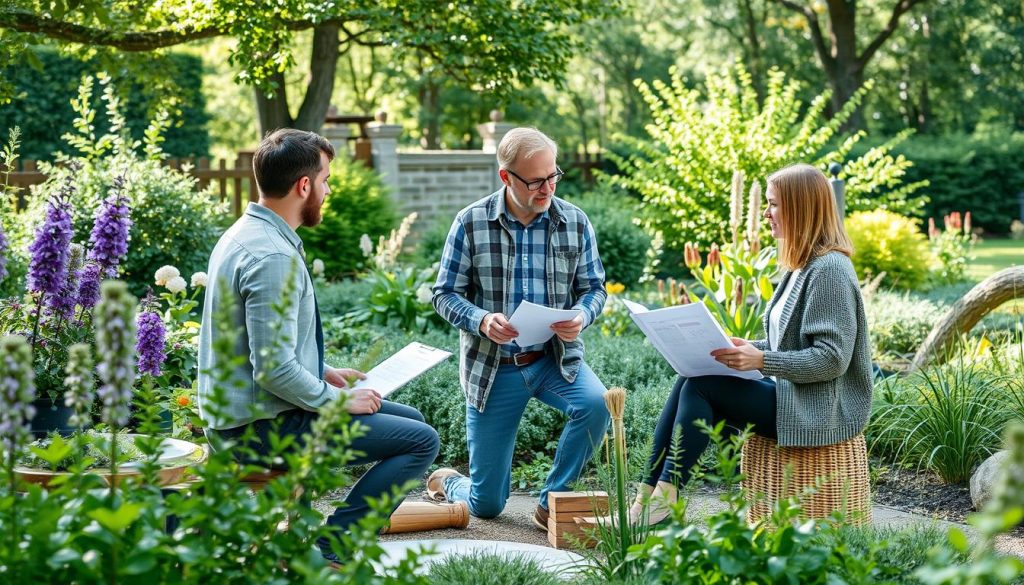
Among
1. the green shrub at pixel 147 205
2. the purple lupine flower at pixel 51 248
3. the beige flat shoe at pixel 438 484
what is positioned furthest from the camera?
the green shrub at pixel 147 205

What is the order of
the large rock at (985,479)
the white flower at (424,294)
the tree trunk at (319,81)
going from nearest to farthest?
the large rock at (985,479)
the white flower at (424,294)
the tree trunk at (319,81)

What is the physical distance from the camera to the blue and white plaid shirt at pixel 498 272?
14.0 ft

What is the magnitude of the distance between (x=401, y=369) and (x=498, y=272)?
0.76 meters

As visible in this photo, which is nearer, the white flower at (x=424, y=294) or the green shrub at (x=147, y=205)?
the white flower at (x=424, y=294)

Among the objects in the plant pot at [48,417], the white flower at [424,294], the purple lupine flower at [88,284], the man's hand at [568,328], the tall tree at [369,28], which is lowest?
the plant pot at [48,417]

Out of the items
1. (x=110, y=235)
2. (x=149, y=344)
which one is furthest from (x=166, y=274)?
(x=110, y=235)

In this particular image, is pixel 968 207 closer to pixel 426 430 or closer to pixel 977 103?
pixel 977 103

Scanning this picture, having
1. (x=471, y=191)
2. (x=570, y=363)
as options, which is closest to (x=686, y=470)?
(x=570, y=363)

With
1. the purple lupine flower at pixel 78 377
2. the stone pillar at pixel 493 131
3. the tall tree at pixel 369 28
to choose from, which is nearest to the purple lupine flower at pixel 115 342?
the purple lupine flower at pixel 78 377

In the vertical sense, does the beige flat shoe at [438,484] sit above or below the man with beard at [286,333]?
below

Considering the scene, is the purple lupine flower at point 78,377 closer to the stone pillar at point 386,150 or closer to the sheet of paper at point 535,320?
the sheet of paper at point 535,320

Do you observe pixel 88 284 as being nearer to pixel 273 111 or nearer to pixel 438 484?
pixel 438 484

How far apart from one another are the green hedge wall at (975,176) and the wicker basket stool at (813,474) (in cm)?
1889

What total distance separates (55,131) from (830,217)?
49.9ft
